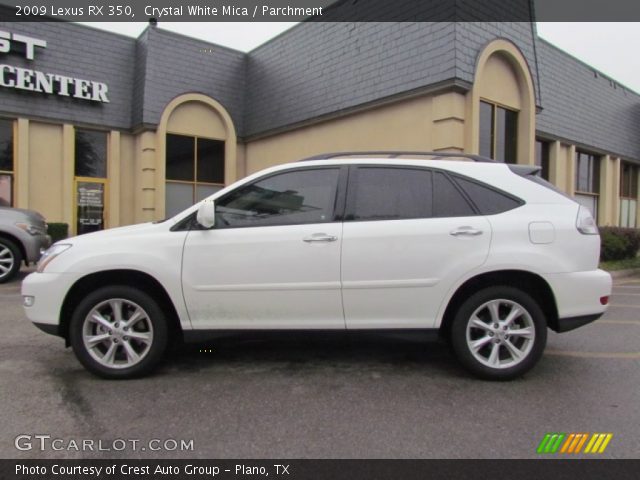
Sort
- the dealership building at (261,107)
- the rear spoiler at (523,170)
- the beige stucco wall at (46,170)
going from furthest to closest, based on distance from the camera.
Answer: the beige stucco wall at (46,170) → the dealership building at (261,107) → the rear spoiler at (523,170)

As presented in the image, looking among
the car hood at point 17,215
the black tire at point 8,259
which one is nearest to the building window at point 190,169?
the car hood at point 17,215

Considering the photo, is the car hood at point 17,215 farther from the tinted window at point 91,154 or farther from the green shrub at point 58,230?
the tinted window at point 91,154

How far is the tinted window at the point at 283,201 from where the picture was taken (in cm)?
391

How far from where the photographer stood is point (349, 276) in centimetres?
375

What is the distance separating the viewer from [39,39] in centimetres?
1303

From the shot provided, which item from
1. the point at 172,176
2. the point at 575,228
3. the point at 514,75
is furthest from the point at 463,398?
the point at 172,176

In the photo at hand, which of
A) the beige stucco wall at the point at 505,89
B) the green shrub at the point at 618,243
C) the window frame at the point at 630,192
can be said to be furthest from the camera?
the window frame at the point at 630,192

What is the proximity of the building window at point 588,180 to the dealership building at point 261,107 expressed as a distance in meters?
0.07

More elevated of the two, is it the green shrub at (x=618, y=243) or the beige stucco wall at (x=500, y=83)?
the beige stucco wall at (x=500, y=83)

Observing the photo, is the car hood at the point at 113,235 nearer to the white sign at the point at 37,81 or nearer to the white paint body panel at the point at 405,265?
the white paint body panel at the point at 405,265

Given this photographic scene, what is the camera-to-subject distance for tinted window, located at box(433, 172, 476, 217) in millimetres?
3857

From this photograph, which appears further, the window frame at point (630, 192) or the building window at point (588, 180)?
the window frame at point (630, 192)

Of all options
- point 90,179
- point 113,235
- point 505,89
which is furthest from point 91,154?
point 113,235

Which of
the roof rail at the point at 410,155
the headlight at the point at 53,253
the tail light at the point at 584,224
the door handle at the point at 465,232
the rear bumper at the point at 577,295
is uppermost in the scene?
the roof rail at the point at 410,155
